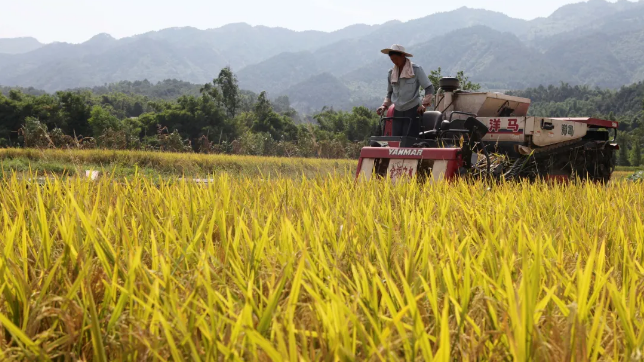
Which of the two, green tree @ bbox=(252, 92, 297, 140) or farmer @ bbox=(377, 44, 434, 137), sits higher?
farmer @ bbox=(377, 44, 434, 137)

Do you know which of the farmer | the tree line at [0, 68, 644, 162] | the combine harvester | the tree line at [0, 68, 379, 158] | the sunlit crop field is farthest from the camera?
the tree line at [0, 68, 379, 158]

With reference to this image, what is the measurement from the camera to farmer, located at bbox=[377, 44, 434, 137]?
6320 millimetres

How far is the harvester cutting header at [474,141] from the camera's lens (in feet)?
18.5

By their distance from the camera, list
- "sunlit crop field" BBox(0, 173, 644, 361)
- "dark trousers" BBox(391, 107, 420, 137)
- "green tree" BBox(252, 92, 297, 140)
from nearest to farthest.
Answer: "sunlit crop field" BBox(0, 173, 644, 361)
"dark trousers" BBox(391, 107, 420, 137)
"green tree" BBox(252, 92, 297, 140)

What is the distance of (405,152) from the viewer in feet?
18.8

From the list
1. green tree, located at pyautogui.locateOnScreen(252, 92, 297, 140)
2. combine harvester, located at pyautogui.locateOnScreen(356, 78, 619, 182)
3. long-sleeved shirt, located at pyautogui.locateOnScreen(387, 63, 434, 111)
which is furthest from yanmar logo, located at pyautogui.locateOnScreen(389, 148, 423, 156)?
green tree, located at pyautogui.locateOnScreen(252, 92, 297, 140)

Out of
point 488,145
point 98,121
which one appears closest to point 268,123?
point 98,121

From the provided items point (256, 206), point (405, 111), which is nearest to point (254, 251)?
point (256, 206)

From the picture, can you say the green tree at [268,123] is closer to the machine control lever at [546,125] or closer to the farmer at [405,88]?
the farmer at [405,88]

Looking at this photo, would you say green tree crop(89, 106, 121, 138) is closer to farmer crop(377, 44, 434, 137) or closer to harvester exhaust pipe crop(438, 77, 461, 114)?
harvester exhaust pipe crop(438, 77, 461, 114)

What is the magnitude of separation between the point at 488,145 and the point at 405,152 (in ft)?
4.13

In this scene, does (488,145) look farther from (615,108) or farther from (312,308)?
(615,108)

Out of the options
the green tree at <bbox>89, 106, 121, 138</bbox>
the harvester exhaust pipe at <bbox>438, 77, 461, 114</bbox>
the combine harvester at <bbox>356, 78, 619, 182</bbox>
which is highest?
the harvester exhaust pipe at <bbox>438, 77, 461, 114</bbox>

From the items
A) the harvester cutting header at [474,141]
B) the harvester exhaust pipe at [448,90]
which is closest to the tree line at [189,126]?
the harvester exhaust pipe at [448,90]
